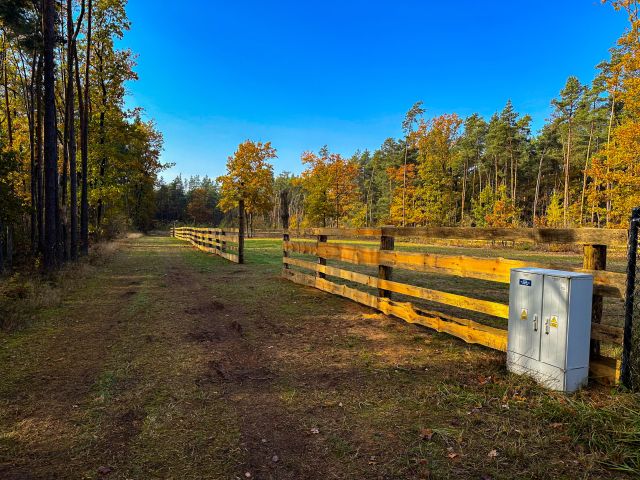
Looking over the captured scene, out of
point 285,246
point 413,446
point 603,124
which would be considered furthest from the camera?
point 603,124

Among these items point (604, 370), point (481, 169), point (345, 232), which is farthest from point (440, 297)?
point (481, 169)

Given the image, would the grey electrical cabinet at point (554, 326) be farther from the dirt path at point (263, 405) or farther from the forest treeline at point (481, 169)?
the forest treeline at point (481, 169)

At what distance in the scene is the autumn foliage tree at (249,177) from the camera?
3757 centimetres

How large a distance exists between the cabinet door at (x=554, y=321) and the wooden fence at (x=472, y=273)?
Answer: 37 centimetres

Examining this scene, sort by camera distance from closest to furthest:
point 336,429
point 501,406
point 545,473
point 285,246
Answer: point 545,473 < point 336,429 < point 501,406 < point 285,246

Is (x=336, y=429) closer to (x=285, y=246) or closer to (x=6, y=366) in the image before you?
(x=6, y=366)

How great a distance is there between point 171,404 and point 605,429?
132 inches

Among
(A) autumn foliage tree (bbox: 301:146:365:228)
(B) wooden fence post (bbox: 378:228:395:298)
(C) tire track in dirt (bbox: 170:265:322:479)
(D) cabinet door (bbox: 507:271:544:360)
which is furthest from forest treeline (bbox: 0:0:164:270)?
(A) autumn foliage tree (bbox: 301:146:365:228)

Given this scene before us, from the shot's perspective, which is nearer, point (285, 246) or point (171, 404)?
point (171, 404)

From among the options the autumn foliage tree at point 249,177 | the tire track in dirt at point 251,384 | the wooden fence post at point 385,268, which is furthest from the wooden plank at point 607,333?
→ the autumn foliage tree at point 249,177

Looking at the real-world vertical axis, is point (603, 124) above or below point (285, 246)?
above

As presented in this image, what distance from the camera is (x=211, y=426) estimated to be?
290 centimetres

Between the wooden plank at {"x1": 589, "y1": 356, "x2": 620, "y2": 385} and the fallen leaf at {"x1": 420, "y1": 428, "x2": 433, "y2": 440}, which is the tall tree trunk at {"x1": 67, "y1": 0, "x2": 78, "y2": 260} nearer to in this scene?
the fallen leaf at {"x1": 420, "y1": 428, "x2": 433, "y2": 440}

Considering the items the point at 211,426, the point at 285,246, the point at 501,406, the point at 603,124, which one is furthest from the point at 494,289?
the point at 603,124
